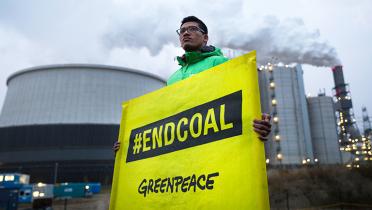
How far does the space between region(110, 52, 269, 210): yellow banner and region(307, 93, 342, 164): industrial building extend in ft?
Answer: 161

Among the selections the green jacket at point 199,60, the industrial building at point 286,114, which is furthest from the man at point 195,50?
the industrial building at point 286,114

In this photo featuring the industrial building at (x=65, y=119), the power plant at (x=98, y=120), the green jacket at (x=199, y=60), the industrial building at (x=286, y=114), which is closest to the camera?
the green jacket at (x=199, y=60)

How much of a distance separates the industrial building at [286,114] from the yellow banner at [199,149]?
141 feet

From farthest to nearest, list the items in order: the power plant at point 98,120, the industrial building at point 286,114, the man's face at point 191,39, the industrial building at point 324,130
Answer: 1. the industrial building at point 324,130
2. the industrial building at point 286,114
3. the power plant at point 98,120
4. the man's face at point 191,39

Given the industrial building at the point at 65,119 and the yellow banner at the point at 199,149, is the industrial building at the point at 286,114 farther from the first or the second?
the yellow banner at the point at 199,149

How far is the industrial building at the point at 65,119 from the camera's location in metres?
41.4

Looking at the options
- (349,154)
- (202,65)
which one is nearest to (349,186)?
(202,65)

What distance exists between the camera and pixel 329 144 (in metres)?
47.6

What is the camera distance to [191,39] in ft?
8.32

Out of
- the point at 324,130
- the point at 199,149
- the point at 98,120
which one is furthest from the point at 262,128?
the point at 324,130

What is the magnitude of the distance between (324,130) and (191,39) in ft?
167

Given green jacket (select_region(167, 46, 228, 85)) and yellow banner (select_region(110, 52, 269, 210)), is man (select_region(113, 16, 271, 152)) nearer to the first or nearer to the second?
green jacket (select_region(167, 46, 228, 85))

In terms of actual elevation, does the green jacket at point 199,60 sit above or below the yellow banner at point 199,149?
above

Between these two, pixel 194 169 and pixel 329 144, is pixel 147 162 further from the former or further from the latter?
pixel 329 144
